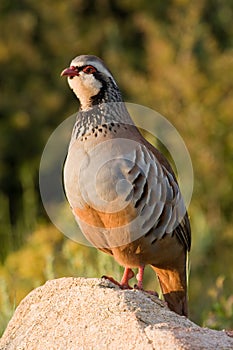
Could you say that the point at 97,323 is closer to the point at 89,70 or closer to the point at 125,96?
the point at 89,70

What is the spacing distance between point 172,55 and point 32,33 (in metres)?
3.03

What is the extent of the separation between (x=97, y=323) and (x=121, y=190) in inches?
47.5

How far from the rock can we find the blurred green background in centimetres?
175

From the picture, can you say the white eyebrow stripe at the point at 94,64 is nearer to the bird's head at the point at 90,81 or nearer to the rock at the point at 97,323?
the bird's head at the point at 90,81

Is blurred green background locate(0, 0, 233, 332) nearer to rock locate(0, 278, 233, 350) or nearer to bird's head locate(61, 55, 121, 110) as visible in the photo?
bird's head locate(61, 55, 121, 110)

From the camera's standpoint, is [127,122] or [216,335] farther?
[127,122]

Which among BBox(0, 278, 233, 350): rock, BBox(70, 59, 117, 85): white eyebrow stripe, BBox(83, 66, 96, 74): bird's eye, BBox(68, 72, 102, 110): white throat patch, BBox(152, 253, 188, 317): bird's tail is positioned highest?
BBox(70, 59, 117, 85): white eyebrow stripe

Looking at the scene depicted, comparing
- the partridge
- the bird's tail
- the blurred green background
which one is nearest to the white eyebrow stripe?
the partridge

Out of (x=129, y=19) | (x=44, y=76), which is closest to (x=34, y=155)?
(x=44, y=76)

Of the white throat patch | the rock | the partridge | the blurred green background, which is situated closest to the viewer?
the rock

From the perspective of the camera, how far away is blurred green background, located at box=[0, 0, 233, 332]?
26.4 feet

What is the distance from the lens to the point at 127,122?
492 centimetres

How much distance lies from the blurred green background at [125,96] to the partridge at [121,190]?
0.84 m

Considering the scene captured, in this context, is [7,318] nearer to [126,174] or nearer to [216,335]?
[126,174]
